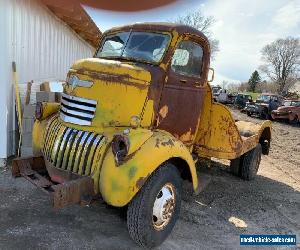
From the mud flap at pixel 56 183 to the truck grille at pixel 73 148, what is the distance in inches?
5.2

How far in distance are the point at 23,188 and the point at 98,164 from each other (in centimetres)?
220

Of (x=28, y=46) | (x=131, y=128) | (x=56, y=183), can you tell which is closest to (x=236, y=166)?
(x=131, y=128)

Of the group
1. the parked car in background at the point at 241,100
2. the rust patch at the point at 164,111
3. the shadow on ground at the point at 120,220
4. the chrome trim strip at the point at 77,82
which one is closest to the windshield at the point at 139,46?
the rust patch at the point at 164,111

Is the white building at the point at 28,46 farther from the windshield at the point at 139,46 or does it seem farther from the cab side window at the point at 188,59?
the cab side window at the point at 188,59

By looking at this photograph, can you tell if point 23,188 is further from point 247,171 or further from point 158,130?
point 247,171

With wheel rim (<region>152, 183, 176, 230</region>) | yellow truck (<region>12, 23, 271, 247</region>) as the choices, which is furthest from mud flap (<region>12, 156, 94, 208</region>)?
wheel rim (<region>152, 183, 176, 230</region>)

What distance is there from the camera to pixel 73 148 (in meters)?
4.11

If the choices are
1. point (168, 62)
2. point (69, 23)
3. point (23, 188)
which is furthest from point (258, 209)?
point (69, 23)

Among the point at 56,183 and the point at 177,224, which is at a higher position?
the point at 56,183

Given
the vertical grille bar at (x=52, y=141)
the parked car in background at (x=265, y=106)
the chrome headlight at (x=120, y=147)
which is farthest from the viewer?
the parked car in background at (x=265, y=106)

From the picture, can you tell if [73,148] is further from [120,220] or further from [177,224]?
[177,224]

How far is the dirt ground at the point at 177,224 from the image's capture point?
4047 millimetres

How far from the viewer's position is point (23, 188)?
5.55 metres

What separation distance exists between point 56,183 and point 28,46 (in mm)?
4420
